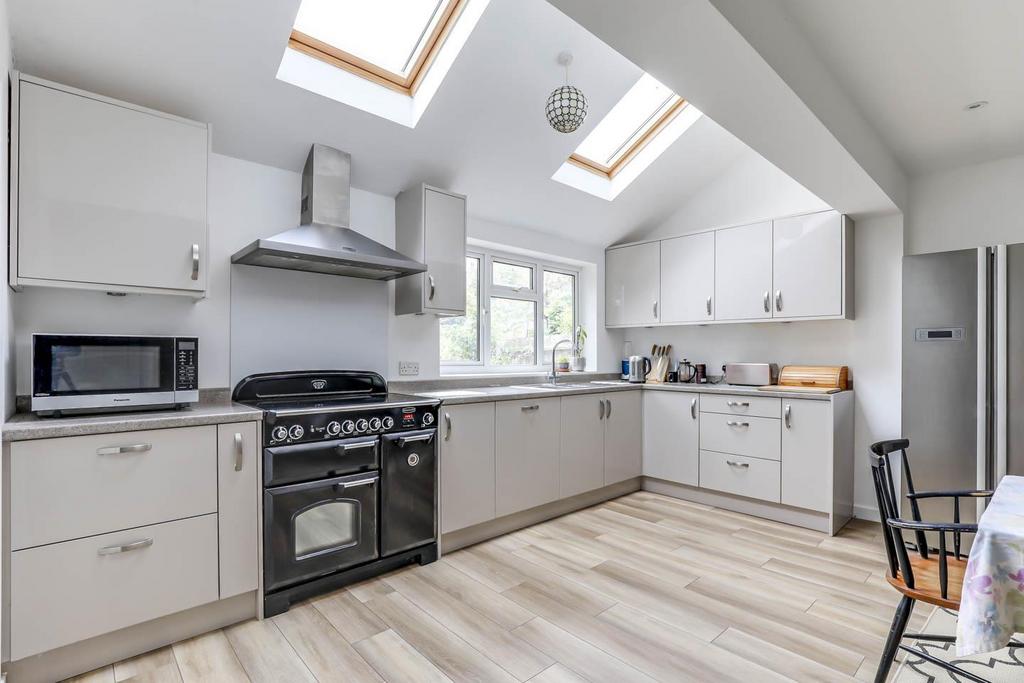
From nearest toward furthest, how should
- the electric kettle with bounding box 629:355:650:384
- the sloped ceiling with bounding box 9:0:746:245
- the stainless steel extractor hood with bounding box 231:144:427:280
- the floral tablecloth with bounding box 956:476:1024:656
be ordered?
the floral tablecloth with bounding box 956:476:1024:656 → the sloped ceiling with bounding box 9:0:746:245 → the stainless steel extractor hood with bounding box 231:144:427:280 → the electric kettle with bounding box 629:355:650:384

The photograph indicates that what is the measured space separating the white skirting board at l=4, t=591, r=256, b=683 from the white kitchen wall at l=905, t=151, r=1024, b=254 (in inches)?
173

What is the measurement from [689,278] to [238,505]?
338cm

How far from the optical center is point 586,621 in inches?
87.3

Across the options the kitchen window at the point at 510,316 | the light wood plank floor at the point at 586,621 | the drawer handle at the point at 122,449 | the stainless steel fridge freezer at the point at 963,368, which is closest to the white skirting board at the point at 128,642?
the light wood plank floor at the point at 586,621

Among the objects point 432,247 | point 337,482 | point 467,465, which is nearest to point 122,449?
point 337,482

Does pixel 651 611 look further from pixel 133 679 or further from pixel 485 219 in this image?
pixel 485 219

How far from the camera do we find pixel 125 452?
6.26 ft

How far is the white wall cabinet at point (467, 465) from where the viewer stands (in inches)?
114

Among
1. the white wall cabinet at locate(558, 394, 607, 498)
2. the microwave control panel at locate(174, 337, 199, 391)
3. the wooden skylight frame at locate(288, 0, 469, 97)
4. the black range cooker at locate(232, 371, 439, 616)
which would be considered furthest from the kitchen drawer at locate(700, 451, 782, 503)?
the microwave control panel at locate(174, 337, 199, 391)

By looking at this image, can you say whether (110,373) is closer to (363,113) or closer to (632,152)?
(363,113)

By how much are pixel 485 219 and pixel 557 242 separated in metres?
0.74

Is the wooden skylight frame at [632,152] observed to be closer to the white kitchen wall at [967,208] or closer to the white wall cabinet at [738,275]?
the white wall cabinet at [738,275]

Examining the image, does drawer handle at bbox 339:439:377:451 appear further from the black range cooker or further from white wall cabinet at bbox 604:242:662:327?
white wall cabinet at bbox 604:242:662:327

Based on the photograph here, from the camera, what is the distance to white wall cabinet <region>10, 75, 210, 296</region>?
6.35ft
